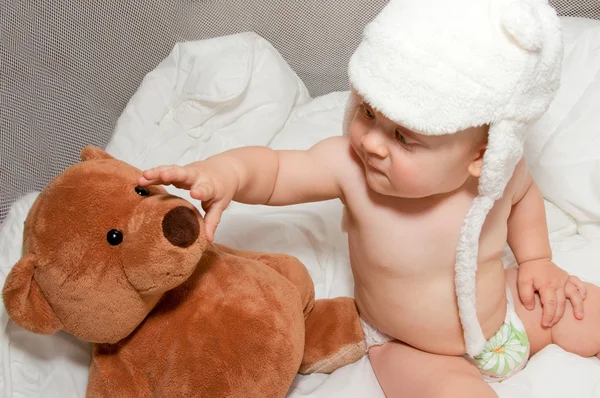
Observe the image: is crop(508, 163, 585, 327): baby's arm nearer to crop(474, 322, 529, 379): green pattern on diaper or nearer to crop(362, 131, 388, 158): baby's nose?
crop(474, 322, 529, 379): green pattern on diaper

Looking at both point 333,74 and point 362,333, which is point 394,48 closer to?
point 362,333

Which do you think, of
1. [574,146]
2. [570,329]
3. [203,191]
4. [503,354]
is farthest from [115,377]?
[574,146]

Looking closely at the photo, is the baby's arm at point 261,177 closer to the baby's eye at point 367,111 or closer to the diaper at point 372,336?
the baby's eye at point 367,111

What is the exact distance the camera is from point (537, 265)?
860mm

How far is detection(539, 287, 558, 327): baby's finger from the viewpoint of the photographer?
2.75 feet

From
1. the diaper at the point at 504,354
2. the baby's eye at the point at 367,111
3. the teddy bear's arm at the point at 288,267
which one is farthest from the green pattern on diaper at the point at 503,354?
the baby's eye at the point at 367,111

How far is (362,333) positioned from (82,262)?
43 cm

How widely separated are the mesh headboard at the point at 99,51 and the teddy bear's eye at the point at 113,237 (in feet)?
1.08

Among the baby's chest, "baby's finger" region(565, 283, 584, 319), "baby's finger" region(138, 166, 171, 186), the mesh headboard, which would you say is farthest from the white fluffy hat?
the mesh headboard

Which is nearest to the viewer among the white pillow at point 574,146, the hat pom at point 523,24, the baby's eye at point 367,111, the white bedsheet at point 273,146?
the hat pom at point 523,24

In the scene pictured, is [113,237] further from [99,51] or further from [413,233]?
[99,51]

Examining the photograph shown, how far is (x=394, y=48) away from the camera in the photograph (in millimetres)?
595

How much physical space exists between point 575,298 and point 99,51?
0.81 meters

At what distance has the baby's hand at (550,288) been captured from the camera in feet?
2.75
